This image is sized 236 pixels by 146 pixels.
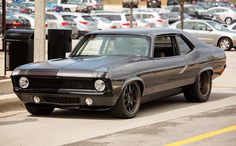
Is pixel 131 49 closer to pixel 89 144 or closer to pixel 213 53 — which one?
pixel 213 53

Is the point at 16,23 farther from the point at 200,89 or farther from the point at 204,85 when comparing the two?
the point at 200,89

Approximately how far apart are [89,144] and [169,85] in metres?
3.50

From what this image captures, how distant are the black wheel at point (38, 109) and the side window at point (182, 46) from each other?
2.61 meters

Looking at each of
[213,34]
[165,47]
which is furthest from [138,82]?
[213,34]

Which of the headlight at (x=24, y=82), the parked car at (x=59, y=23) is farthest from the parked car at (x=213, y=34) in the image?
the headlight at (x=24, y=82)

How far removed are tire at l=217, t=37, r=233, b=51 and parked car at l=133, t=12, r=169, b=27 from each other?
1443 cm

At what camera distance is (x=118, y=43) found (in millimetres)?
11672

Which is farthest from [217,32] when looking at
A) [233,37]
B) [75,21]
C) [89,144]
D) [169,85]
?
[89,144]

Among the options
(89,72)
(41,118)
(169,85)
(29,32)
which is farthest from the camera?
(29,32)

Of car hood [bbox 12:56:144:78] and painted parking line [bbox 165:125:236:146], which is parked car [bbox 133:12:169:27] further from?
painted parking line [bbox 165:125:236:146]

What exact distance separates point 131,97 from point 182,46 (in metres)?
2.21

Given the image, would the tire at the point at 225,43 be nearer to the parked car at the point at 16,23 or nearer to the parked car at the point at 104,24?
the parked car at the point at 104,24

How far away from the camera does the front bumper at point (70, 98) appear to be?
10281 millimetres

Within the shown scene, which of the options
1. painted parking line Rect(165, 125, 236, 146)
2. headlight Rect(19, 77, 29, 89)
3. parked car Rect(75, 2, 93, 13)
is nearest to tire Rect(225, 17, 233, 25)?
parked car Rect(75, 2, 93, 13)
